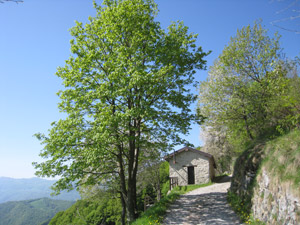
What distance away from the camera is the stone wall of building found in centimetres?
2809

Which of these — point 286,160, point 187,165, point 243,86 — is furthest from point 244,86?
point 187,165

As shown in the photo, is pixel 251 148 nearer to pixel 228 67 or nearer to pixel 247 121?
pixel 247 121

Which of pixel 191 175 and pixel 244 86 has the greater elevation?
pixel 244 86

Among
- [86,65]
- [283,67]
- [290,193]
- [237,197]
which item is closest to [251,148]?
[237,197]

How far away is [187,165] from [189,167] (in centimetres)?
96

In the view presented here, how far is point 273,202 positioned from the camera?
831cm

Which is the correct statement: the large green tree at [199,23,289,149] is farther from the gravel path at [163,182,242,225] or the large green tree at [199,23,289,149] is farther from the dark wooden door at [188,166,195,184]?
the dark wooden door at [188,166,195,184]

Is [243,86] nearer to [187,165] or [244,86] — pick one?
[244,86]

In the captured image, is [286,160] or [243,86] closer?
[286,160]

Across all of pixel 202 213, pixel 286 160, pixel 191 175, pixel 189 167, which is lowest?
pixel 202 213

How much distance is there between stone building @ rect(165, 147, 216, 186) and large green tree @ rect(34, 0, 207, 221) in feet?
48.4

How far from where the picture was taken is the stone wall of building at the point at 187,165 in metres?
28.1

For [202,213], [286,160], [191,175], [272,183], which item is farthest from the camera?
[191,175]

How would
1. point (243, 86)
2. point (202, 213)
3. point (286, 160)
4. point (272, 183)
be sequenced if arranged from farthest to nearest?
1. point (243, 86)
2. point (202, 213)
3. point (272, 183)
4. point (286, 160)
